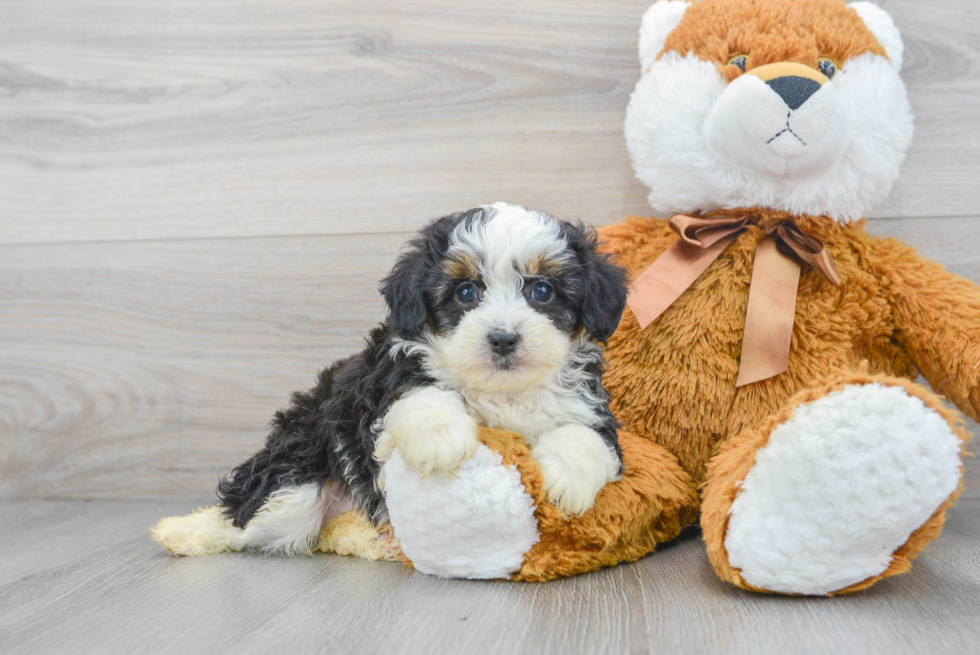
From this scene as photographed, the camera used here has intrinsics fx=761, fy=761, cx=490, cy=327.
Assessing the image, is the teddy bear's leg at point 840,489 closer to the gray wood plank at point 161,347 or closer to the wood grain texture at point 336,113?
the wood grain texture at point 336,113

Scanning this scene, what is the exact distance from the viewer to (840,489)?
1.20 m

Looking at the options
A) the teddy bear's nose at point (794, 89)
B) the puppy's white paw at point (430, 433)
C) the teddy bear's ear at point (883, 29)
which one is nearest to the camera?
the puppy's white paw at point (430, 433)

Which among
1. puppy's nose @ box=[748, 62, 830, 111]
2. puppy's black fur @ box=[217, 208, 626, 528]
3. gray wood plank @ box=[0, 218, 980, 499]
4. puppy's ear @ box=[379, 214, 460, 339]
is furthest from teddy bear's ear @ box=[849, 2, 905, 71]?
gray wood plank @ box=[0, 218, 980, 499]

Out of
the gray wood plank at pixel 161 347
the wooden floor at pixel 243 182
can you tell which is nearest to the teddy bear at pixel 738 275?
the wooden floor at pixel 243 182

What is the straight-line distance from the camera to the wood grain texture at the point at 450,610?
1.13m

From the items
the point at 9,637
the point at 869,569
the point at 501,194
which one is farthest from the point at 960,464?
the point at 9,637

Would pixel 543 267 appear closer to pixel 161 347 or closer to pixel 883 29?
pixel 883 29

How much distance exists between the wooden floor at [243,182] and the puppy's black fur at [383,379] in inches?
19.8

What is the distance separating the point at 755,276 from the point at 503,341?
68 cm

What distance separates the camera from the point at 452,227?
1.46m

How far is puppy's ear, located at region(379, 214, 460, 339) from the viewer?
1.40 meters

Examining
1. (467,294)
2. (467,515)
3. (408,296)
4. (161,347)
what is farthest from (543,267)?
(161,347)

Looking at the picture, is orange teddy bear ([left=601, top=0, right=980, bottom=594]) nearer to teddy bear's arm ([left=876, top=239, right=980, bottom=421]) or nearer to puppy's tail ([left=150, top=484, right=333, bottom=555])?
teddy bear's arm ([left=876, top=239, right=980, bottom=421])

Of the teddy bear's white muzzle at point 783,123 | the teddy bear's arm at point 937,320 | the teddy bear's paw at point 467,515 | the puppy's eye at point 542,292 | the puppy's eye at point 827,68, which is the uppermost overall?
the puppy's eye at point 827,68
